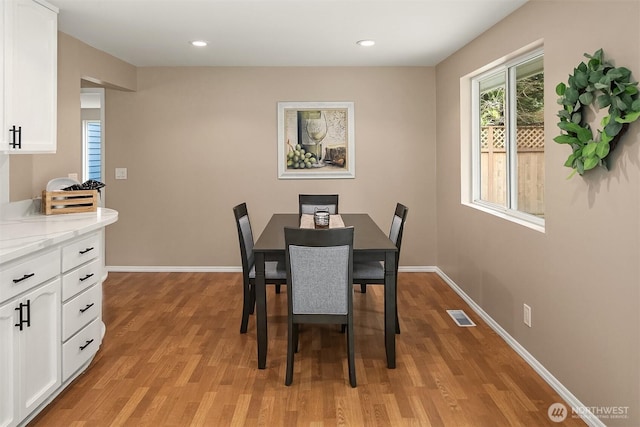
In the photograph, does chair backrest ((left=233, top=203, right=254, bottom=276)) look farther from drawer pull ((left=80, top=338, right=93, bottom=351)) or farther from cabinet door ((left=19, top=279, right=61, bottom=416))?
cabinet door ((left=19, top=279, right=61, bottom=416))

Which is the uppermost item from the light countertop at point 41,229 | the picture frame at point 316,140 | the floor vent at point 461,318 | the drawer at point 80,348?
the picture frame at point 316,140

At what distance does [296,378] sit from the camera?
9.58 ft

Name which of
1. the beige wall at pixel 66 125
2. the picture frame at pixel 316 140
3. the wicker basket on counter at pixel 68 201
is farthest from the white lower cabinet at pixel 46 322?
the picture frame at pixel 316 140

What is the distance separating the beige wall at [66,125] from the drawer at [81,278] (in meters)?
0.83

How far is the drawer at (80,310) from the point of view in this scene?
8.77ft

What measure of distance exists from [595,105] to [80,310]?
Result: 9.72 feet

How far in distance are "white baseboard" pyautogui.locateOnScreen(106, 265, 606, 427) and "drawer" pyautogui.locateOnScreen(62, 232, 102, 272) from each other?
105 inches

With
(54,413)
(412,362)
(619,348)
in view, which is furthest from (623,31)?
(54,413)

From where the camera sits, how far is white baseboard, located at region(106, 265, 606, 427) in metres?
2.49

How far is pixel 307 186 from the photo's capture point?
5.62 metres

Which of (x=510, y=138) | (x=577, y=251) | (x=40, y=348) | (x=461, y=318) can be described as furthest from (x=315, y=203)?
(x=40, y=348)

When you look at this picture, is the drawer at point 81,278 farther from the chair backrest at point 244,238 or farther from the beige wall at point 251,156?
the beige wall at point 251,156

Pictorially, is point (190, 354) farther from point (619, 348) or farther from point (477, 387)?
point (619, 348)

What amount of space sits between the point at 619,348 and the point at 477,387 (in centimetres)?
83
